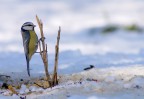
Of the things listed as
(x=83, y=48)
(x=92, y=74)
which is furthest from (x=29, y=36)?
(x=83, y=48)

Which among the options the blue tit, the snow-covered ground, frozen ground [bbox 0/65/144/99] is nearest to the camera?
frozen ground [bbox 0/65/144/99]

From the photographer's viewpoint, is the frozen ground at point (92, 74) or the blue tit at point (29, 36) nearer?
the frozen ground at point (92, 74)

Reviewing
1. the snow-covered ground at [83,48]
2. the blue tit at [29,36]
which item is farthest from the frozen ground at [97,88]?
the blue tit at [29,36]

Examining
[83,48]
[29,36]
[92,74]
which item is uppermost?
[29,36]

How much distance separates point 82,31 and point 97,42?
215cm

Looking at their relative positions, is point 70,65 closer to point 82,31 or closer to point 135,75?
point 135,75

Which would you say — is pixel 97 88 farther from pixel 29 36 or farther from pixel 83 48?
pixel 83 48

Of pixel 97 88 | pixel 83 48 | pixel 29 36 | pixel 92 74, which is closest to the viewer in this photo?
pixel 97 88

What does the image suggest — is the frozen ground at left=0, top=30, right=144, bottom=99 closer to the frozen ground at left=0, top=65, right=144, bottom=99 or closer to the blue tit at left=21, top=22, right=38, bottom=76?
the frozen ground at left=0, top=65, right=144, bottom=99

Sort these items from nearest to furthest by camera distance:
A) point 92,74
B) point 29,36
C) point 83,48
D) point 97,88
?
point 97,88 → point 29,36 → point 92,74 → point 83,48

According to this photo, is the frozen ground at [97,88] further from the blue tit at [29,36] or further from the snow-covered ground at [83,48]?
the blue tit at [29,36]

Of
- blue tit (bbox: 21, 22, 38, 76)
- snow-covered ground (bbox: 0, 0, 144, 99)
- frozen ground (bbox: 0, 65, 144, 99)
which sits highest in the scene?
blue tit (bbox: 21, 22, 38, 76)

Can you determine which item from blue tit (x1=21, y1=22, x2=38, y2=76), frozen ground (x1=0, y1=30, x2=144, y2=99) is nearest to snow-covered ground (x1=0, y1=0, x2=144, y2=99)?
frozen ground (x1=0, y1=30, x2=144, y2=99)

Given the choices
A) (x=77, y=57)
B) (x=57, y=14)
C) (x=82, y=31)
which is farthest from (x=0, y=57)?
(x=57, y=14)
